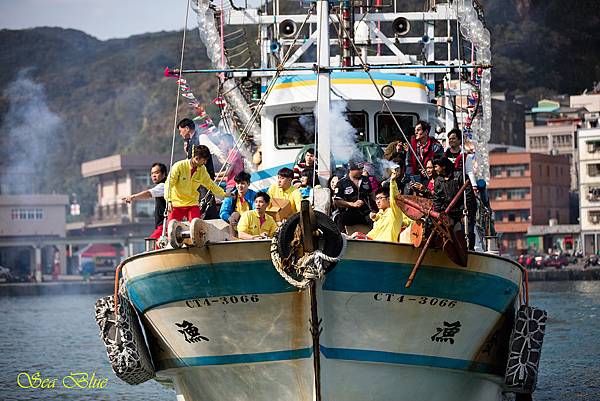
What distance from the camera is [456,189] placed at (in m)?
19.4

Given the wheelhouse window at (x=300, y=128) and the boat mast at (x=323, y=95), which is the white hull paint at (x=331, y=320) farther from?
the wheelhouse window at (x=300, y=128)

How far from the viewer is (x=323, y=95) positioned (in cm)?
2027

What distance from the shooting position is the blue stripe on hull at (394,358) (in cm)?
1916

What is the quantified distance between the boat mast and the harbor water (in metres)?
9.39

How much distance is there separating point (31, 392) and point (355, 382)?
45.0 ft

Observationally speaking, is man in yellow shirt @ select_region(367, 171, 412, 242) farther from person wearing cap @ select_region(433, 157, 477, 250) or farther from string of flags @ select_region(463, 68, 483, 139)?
string of flags @ select_region(463, 68, 483, 139)

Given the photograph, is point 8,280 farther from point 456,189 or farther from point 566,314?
point 456,189

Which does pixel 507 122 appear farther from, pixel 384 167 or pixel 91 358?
pixel 384 167

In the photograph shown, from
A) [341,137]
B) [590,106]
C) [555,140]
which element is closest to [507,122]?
[555,140]

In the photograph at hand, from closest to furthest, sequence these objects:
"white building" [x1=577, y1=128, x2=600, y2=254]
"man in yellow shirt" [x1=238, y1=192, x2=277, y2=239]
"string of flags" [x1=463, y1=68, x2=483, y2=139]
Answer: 1. "man in yellow shirt" [x1=238, y1=192, x2=277, y2=239]
2. "string of flags" [x1=463, y1=68, x2=483, y2=139]
3. "white building" [x1=577, y1=128, x2=600, y2=254]

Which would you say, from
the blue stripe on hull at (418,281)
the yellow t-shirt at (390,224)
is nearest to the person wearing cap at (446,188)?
the yellow t-shirt at (390,224)

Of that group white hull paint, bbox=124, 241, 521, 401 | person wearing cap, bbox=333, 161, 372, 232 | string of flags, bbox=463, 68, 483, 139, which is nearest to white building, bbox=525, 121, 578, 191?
string of flags, bbox=463, 68, 483, 139

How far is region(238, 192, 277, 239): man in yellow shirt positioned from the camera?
19.5 metres

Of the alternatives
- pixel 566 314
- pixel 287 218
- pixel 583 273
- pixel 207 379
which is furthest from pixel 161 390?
pixel 583 273
